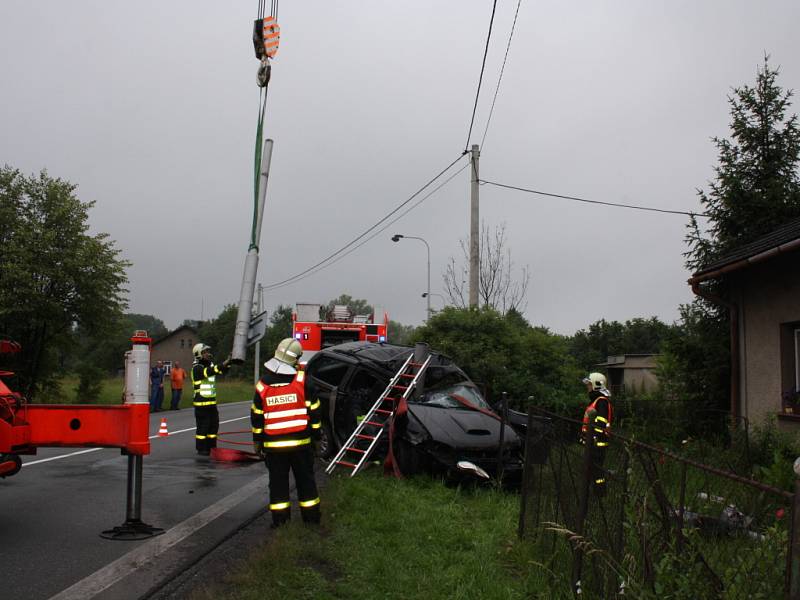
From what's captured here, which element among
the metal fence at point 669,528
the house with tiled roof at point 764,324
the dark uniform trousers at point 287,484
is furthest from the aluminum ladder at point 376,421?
the house with tiled roof at point 764,324

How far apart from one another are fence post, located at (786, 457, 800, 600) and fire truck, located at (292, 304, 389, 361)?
1674cm

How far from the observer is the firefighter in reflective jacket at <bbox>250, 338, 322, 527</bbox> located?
6203mm

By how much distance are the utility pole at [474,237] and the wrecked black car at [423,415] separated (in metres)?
5.77

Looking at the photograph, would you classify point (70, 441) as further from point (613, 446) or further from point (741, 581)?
point (741, 581)

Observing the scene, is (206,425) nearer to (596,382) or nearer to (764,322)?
(596,382)

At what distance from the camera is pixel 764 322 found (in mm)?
10477

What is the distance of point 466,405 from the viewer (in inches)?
370

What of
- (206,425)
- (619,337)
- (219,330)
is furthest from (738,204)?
(219,330)

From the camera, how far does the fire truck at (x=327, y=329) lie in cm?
1916

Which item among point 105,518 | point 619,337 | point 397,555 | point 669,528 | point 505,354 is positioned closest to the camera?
point 669,528

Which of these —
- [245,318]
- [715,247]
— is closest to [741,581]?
[245,318]

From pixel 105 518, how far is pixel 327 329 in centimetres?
1288

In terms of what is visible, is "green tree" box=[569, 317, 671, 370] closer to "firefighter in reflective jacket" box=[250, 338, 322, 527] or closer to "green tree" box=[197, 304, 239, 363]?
"green tree" box=[197, 304, 239, 363]

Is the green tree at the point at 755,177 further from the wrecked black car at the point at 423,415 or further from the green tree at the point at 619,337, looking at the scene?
the green tree at the point at 619,337
